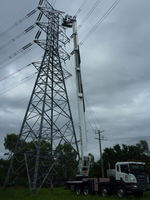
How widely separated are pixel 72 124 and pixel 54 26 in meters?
12.1

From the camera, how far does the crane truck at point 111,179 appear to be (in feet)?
74.1

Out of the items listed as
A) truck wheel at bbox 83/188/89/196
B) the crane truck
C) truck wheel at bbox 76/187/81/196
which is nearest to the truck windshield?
the crane truck

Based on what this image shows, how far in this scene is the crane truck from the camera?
22578 millimetres

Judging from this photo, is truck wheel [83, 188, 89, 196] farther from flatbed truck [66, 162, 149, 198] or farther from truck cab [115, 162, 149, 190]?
truck cab [115, 162, 149, 190]

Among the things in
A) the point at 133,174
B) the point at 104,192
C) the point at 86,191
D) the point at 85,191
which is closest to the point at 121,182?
the point at 133,174

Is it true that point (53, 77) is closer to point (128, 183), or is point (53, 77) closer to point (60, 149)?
point (60, 149)

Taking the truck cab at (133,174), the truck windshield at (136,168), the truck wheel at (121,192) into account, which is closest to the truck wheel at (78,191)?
the truck cab at (133,174)

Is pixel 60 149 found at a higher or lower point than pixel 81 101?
lower

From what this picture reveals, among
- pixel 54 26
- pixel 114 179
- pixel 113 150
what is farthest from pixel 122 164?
pixel 113 150

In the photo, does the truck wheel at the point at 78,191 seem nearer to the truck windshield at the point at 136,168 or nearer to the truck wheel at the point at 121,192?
the truck wheel at the point at 121,192

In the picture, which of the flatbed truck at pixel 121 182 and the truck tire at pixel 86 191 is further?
the truck tire at pixel 86 191

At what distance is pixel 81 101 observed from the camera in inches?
1076

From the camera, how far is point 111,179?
79.2 feet

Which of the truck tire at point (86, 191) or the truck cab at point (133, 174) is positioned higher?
the truck cab at point (133, 174)
